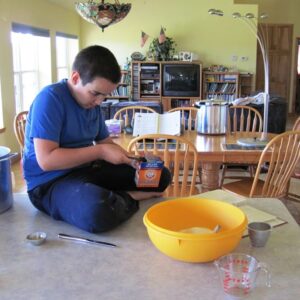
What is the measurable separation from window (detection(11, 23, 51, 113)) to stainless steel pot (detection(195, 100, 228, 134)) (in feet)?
11.1

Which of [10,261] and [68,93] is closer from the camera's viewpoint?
[10,261]

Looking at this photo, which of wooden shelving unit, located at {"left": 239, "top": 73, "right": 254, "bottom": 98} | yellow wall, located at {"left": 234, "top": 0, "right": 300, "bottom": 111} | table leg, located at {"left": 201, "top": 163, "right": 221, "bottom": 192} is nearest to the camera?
table leg, located at {"left": 201, "top": 163, "right": 221, "bottom": 192}

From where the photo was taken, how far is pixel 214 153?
2.64 metres

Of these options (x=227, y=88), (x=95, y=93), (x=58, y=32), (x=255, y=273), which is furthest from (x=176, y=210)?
(x=227, y=88)

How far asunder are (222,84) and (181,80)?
2.75 ft

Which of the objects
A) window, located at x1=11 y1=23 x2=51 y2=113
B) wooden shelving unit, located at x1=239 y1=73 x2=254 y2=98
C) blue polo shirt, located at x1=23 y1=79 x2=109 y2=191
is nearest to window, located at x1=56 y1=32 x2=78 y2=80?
window, located at x1=11 y1=23 x2=51 y2=113

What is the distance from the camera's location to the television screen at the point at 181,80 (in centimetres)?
821

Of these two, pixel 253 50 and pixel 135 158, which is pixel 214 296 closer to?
pixel 135 158

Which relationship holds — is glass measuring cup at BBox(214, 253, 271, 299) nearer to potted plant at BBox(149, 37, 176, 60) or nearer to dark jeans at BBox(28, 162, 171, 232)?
dark jeans at BBox(28, 162, 171, 232)

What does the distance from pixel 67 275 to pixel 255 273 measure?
1.57ft

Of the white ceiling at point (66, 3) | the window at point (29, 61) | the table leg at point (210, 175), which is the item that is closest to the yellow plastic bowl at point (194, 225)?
the table leg at point (210, 175)

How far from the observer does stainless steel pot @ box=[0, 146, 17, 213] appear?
59.2 inches

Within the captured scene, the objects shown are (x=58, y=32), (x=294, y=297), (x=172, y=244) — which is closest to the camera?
(x=294, y=297)

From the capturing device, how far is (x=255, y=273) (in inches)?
40.3
